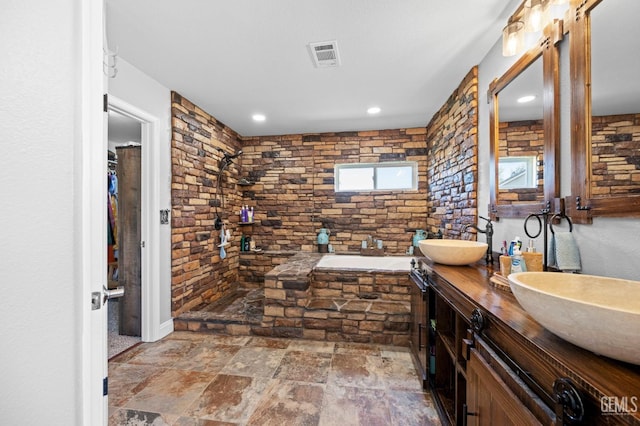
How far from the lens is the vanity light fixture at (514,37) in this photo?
148 centimetres

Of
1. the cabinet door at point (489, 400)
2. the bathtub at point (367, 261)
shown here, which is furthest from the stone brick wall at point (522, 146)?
the bathtub at point (367, 261)

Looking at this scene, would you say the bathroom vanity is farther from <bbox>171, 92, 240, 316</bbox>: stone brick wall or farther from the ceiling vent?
<bbox>171, 92, 240, 316</bbox>: stone brick wall

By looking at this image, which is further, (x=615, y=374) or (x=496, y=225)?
(x=496, y=225)

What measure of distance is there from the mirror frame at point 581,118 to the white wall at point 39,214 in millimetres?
1957

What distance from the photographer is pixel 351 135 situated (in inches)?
158

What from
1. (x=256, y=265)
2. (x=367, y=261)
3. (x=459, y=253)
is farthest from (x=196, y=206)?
(x=459, y=253)

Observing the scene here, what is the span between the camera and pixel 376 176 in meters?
4.07

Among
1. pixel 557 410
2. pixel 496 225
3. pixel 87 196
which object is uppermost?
pixel 87 196

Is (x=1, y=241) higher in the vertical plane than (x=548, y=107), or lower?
lower

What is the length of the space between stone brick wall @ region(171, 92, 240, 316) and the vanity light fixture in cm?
290

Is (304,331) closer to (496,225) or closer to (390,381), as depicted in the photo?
(390,381)

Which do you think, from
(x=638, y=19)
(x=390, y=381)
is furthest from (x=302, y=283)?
(x=638, y=19)

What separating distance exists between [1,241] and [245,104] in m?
2.78

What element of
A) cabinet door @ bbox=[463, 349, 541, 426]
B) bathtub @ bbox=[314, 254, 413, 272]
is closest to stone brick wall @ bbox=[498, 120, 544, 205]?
cabinet door @ bbox=[463, 349, 541, 426]
